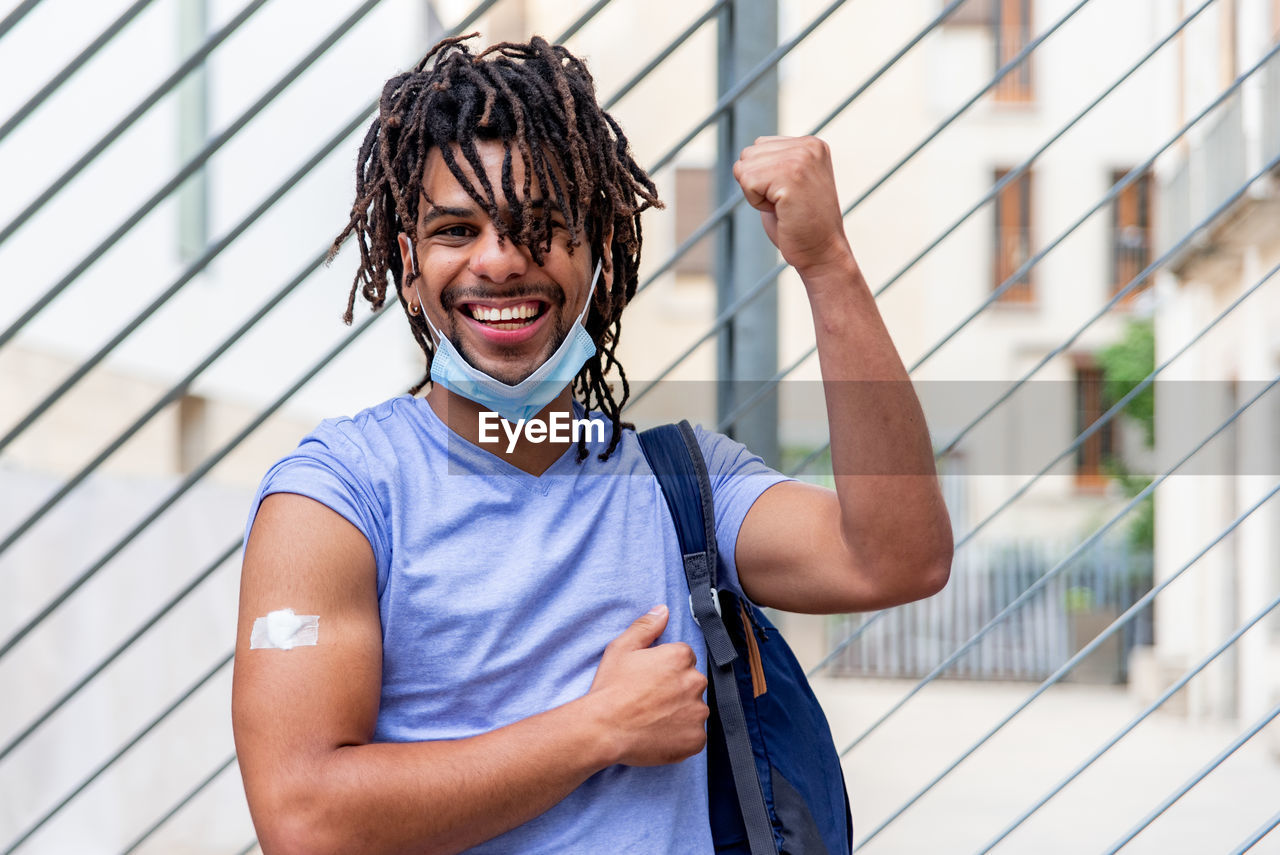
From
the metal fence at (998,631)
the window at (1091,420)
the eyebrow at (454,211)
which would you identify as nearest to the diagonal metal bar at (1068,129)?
the eyebrow at (454,211)

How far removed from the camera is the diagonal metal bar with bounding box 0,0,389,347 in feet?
5.61

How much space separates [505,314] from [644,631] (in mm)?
367

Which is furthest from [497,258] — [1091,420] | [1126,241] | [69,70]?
[1091,420]

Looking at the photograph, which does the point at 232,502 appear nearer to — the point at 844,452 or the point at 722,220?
the point at 722,220

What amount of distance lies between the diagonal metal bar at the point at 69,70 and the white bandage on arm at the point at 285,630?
75 centimetres

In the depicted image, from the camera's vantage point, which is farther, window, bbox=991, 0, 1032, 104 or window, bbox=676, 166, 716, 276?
window, bbox=991, 0, 1032, 104

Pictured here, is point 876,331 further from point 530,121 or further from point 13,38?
point 13,38

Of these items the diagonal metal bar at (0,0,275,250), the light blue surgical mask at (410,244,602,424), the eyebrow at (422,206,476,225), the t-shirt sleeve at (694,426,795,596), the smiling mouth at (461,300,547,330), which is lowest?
the t-shirt sleeve at (694,426,795,596)

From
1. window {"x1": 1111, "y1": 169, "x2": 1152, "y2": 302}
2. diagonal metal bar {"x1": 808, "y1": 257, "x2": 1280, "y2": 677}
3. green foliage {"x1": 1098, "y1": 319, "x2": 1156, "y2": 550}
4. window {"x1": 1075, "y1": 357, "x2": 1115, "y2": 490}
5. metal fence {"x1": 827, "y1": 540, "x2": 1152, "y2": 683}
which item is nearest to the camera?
diagonal metal bar {"x1": 808, "y1": 257, "x2": 1280, "y2": 677}

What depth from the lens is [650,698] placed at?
4.44 ft

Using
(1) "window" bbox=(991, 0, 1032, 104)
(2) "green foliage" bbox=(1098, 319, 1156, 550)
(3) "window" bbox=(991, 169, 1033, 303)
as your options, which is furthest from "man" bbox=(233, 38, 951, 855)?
(1) "window" bbox=(991, 0, 1032, 104)

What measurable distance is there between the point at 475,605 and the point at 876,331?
1.62ft

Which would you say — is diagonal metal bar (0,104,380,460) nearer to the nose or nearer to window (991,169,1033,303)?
the nose

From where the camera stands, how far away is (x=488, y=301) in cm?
146
